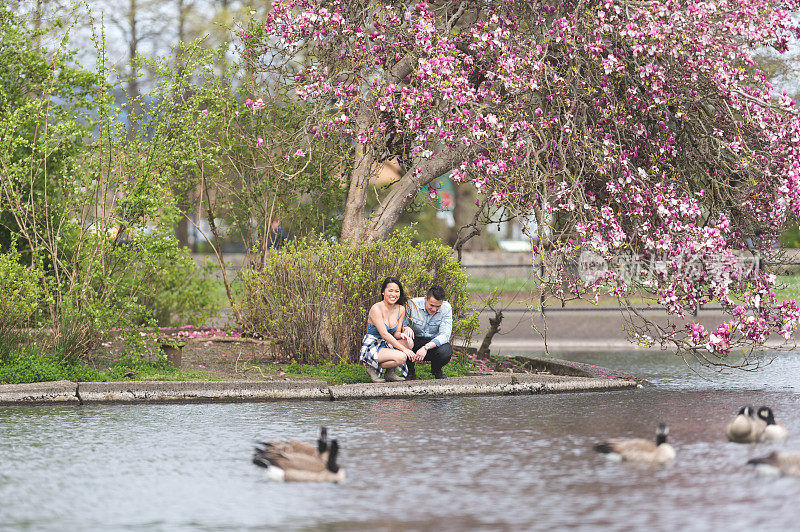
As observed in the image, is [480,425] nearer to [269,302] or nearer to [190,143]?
[269,302]

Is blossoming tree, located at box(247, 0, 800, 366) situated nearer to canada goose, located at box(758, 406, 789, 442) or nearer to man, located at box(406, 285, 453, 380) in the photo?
man, located at box(406, 285, 453, 380)

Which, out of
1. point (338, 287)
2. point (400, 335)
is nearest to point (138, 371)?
point (338, 287)

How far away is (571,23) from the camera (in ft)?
39.1

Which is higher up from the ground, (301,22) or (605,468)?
(301,22)

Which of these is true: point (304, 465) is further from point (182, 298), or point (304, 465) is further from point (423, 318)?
point (182, 298)

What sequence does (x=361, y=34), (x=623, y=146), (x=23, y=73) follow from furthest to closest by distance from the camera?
1. (x=23, y=73)
2. (x=361, y=34)
3. (x=623, y=146)

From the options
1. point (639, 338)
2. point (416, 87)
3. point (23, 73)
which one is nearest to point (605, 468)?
point (639, 338)

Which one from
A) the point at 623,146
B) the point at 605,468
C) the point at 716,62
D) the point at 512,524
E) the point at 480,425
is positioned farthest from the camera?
the point at 623,146

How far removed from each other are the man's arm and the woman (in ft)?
1.02

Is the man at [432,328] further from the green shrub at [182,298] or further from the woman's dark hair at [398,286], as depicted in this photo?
the green shrub at [182,298]

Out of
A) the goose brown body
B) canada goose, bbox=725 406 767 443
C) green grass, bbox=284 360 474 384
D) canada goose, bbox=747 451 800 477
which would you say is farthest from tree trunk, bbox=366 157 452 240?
canada goose, bbox=747 451 800 477

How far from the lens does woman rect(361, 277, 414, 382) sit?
11375 millimetres

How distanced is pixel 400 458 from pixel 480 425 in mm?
1733

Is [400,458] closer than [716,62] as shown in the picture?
Yes
